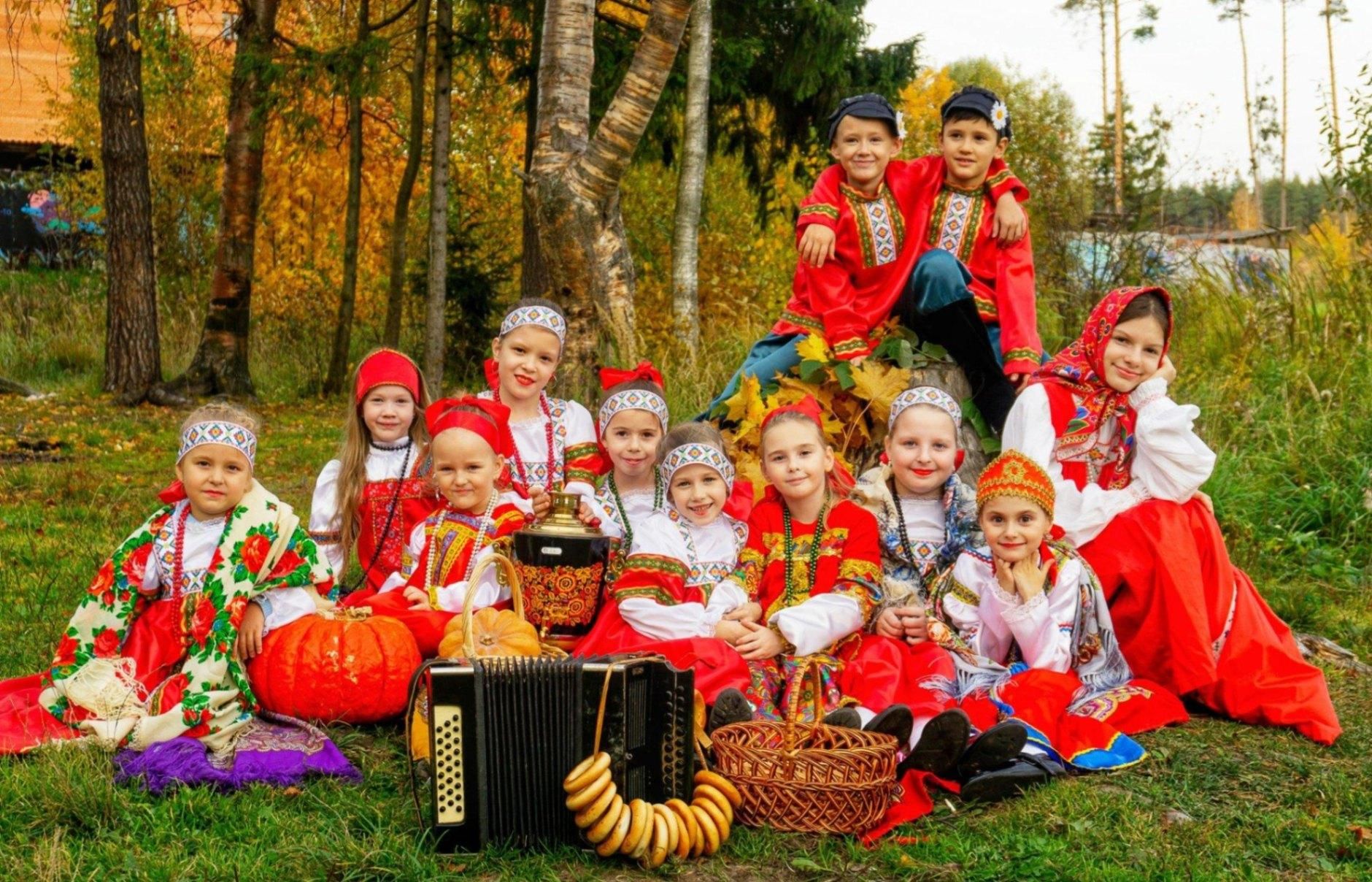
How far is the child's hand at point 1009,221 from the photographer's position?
19.6 ft

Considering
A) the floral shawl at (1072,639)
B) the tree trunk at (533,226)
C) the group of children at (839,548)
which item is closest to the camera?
the group of children at (839,548)

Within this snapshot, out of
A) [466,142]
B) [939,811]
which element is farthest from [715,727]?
[466,142]

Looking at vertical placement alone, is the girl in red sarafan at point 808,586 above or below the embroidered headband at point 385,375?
below

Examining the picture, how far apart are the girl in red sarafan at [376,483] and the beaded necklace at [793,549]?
1.69 metres

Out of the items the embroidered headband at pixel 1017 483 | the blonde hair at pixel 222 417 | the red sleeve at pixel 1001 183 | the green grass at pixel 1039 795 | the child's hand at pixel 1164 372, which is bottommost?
the green grass at pixel 1039 795

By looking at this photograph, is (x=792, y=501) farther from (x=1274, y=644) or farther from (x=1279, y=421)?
(x=1279, y=421)

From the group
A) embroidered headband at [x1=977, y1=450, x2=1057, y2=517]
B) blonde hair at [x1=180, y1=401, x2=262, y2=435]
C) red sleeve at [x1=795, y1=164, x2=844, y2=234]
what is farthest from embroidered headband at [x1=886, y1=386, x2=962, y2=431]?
blonde hair at [x1=180, y1=401, x2=262, y2=435]

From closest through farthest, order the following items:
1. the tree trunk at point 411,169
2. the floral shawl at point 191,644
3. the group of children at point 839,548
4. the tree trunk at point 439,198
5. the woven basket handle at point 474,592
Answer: the woven basket handle at point 474,592 → the floral shawl at point 191,644 → the group of children at point 839,548 → the tree trunk at point 439,198 → the tree trunk at point 411,169

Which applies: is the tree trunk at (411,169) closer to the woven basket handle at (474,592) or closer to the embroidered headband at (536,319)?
the embroidered headband at (536,319)

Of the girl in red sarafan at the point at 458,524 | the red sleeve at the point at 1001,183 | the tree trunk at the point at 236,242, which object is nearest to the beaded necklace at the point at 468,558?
the girl in red sarafan at the point at 458,524

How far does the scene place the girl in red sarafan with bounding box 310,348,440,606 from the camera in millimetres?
5754

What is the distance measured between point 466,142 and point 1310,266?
40.2ft

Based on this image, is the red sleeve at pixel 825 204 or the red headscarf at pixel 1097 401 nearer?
the red headscarf at pixel 1097 401

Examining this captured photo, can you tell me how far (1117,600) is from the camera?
5.29 metres
